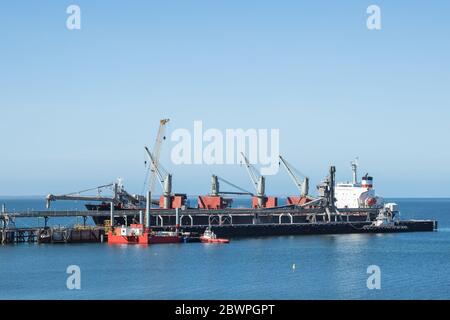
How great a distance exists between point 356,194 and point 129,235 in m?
47.4

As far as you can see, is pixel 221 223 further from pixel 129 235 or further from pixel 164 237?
pixel 129 235

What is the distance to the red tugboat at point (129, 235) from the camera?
9012 cm

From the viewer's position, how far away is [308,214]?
116562 mm

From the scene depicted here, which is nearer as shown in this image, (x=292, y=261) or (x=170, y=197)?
(x=292, y=261)

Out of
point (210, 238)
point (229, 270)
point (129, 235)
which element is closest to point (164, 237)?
point (129, 235)

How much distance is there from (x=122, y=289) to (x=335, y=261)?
25.3 m

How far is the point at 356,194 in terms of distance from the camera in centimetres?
12650

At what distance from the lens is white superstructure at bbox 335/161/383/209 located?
126 m

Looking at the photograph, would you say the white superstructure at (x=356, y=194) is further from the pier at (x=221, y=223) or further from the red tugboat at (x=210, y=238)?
the red tugboat at (x=210, y=238)

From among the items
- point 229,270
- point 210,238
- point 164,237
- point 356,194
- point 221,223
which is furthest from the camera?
point 356,194

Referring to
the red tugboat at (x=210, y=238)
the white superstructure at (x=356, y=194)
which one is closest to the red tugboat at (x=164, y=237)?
the red tugboat at (x=210, y=238)

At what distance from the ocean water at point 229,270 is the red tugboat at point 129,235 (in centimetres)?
320
